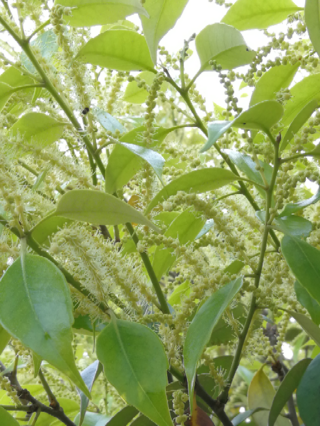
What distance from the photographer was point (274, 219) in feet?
2.00

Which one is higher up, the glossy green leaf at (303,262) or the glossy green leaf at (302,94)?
the glossy green leaf at (302,94)

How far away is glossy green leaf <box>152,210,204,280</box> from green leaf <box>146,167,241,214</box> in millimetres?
46

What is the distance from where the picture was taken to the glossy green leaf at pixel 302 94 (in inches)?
28.0

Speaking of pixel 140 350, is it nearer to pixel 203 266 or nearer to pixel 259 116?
pixel 203 266

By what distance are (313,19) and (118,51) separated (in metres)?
0.27

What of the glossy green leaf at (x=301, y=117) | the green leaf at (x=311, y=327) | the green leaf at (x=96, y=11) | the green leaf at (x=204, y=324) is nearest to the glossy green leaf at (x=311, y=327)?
the green leaf at (x=311, y=327)

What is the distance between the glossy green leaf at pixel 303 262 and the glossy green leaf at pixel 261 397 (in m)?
0.45

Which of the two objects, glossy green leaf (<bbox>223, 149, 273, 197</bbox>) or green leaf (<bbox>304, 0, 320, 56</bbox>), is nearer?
green leaf (<bbox>304, 0, 320, 56</bbox>)

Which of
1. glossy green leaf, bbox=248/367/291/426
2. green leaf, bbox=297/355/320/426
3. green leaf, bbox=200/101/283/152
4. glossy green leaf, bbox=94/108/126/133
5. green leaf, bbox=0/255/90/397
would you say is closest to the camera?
green leaf, bbox=0/255/90/397

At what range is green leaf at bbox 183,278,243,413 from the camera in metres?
0.48

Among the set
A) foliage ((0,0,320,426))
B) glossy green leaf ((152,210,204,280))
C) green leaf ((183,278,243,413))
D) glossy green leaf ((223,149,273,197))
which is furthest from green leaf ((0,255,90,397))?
glossy green leaf ((223,149,273,197))

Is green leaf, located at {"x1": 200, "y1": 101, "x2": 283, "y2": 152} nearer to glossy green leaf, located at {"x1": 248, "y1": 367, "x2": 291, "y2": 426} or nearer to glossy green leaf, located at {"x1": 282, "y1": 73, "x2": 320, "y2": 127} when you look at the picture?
glossy green leaf, located at {"x1": 282, "y1": 73, "x2": 320, "y2": 127}

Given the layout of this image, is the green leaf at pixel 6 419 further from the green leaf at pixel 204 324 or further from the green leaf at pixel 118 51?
the green leaf at pixel 118 51

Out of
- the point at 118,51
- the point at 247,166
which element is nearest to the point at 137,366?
the point at 247,166
